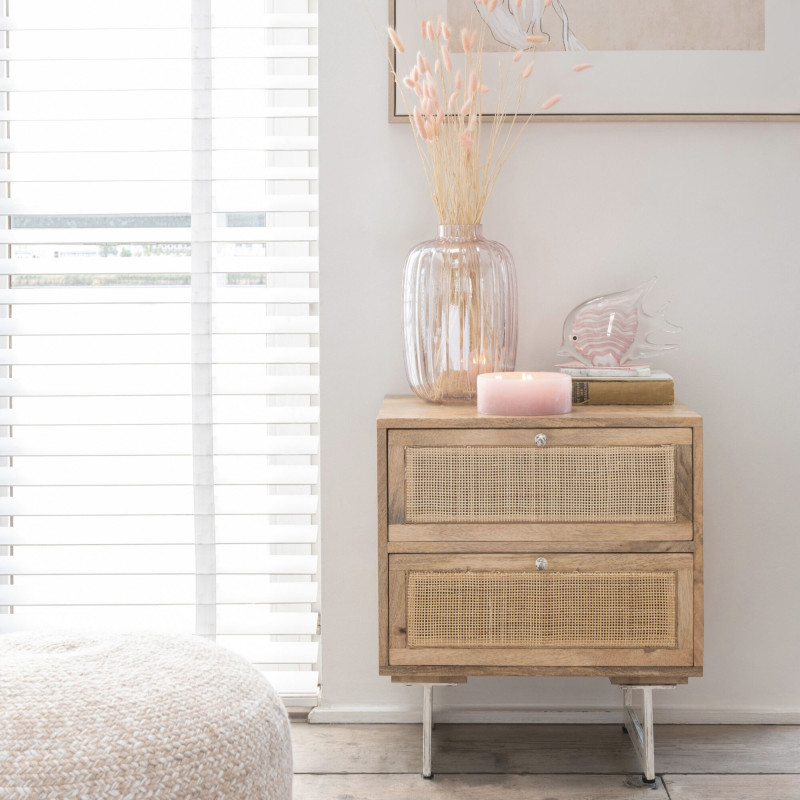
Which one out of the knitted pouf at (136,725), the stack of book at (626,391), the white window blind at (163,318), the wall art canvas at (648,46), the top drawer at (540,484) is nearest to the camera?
the knitted pouf at (136,725)

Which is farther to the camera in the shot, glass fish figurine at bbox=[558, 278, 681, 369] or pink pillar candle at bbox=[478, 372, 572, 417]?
glass fish figurine at bbox=[558, 278, 681, 369]

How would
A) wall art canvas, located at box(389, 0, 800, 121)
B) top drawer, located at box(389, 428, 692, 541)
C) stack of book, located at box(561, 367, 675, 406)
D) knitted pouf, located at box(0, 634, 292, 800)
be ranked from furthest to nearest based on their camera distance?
wall art canvas, located at box(389, 0, 800, 121)
stack of book, located at box(561, 367, 675, 406)
top drawer, located at box(389, 428, 692, 541)
knitted pouf, located at box(0, 634, 292, 800)

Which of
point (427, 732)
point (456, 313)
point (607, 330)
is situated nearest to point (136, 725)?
point (427, 732)

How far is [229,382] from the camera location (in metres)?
1.80

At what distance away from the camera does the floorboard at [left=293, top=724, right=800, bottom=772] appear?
156 centimetres

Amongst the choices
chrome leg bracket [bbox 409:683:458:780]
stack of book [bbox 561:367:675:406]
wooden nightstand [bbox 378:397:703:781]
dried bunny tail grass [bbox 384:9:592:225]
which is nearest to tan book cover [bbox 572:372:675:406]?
stack of book [bbox 561:367:675:406]

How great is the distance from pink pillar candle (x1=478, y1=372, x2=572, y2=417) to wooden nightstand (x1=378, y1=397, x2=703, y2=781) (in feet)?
0.08

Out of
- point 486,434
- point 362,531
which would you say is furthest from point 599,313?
point 362,531

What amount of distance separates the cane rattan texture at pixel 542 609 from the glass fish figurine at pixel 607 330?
40 centimetres

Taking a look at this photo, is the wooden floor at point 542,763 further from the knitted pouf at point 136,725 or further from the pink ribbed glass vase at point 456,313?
the pink ribbed glass vase at point 456,313

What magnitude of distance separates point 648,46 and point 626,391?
67 cm

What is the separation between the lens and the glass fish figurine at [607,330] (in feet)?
5.15

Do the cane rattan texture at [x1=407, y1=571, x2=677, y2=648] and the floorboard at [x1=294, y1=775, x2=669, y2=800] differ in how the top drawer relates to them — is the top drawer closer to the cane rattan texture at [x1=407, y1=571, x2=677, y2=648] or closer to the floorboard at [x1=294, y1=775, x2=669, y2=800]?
the cane rattan texture at [x1=407, y1=571, x2=677, y2=648]

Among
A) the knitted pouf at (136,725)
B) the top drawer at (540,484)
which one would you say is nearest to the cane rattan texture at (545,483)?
the top drawer at (540,484)
